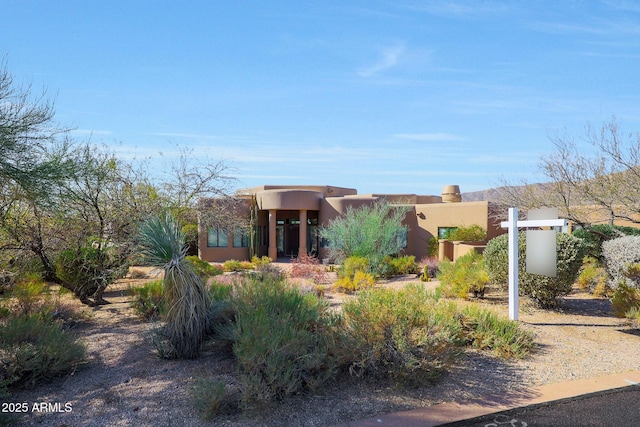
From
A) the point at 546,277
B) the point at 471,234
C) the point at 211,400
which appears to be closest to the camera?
the point at 211,400

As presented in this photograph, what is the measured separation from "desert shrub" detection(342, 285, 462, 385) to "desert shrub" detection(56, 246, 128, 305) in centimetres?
712

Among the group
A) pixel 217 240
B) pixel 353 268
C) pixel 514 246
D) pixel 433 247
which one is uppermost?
pixel 514 246

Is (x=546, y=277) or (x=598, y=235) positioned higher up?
(x=598, y=235)

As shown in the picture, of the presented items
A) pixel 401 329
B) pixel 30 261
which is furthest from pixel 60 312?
pixel 401 329

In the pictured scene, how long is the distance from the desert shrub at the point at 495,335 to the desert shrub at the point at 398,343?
1161 millimetres

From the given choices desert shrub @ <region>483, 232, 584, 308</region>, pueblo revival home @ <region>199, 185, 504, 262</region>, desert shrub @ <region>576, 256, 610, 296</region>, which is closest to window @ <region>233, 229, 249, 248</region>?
pueblo revival home @ <region>199, 185, 504, 262</region>

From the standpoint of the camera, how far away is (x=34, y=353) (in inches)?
230

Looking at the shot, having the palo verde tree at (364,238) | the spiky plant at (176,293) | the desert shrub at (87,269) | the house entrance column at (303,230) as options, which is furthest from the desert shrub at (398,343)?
the house entrance column at (303,230)

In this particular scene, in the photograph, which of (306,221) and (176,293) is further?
(306,221)

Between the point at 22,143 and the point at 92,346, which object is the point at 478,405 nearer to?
the point at 92,346

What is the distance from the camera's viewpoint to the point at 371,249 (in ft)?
62.3

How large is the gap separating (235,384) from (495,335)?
3.77m

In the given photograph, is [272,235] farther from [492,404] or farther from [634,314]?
[492,404]

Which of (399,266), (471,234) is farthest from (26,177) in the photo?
(471,234)
